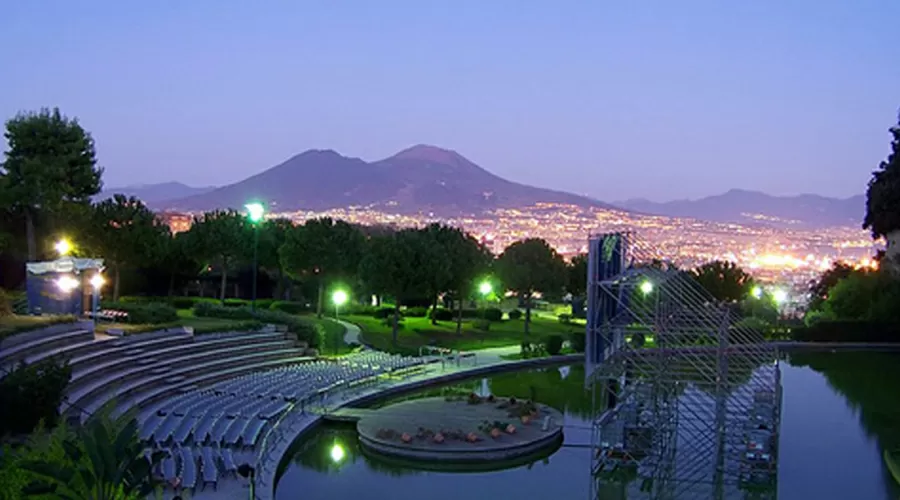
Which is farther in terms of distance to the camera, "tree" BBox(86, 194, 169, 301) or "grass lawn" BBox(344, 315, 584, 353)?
"grass lawn" BBox(344, 315, 584, 353)

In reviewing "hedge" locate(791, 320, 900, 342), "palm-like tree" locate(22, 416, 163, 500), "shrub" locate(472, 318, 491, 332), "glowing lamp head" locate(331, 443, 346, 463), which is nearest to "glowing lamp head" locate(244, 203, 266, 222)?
"glowing lamp head" locate(331, 443, 346, 463)

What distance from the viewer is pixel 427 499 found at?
18.8m

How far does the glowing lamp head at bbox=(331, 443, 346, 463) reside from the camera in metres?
21.9

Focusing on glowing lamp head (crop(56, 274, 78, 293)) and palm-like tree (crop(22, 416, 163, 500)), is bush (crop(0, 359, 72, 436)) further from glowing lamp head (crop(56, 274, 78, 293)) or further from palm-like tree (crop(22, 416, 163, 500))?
glowing lamp head (crop(56, 274, 78, 293))

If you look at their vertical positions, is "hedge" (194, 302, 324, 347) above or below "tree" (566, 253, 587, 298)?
below

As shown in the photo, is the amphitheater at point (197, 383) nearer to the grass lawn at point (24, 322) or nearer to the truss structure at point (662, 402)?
the grass lawn at point (24, 322)

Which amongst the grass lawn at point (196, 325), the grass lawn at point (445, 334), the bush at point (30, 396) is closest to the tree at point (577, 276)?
the grass lawn at point (445, 334)

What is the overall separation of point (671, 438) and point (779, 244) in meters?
155

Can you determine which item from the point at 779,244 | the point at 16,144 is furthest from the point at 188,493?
the point at 779,244

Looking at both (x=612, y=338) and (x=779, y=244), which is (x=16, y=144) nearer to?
(x=612, y=338)

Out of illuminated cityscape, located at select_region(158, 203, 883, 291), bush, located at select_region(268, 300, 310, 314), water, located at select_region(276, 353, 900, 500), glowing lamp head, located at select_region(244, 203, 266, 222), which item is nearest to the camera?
water, located at select_region(276, 353, 900, 500)

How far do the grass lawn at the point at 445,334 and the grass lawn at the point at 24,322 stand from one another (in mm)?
15584

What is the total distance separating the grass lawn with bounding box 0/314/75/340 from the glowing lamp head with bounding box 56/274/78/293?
198cm

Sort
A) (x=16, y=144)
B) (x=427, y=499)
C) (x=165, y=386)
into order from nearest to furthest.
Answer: (x=427, y=499)
(x=165, y=386)
(x=16, y=144)
